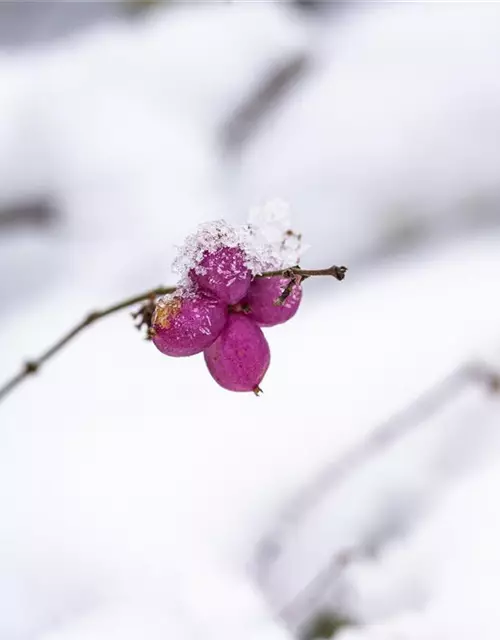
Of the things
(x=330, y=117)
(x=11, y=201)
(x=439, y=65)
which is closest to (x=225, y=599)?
(x=11, y=201)

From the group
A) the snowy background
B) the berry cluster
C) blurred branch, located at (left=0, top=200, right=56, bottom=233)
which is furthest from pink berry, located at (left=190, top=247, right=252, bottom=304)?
blurred branch, located at (left=0, top=200, right=56, bottom=233)

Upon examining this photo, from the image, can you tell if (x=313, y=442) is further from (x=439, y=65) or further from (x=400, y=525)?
(x=439, y=65)

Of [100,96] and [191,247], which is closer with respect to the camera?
[191,247]

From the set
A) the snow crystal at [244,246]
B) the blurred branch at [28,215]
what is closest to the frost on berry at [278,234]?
the snow crystal at [244,246]

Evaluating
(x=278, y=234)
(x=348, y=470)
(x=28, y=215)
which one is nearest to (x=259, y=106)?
(x=28, y=215)

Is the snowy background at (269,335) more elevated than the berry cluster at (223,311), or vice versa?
the snowy background at (269,335)

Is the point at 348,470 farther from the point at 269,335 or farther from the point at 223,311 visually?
the point at 223,311

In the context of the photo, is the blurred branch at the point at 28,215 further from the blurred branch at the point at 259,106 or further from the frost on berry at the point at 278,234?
the frost on berry at the point at 278,234

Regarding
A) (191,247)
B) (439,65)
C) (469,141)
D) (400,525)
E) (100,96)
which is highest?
(100,96)
